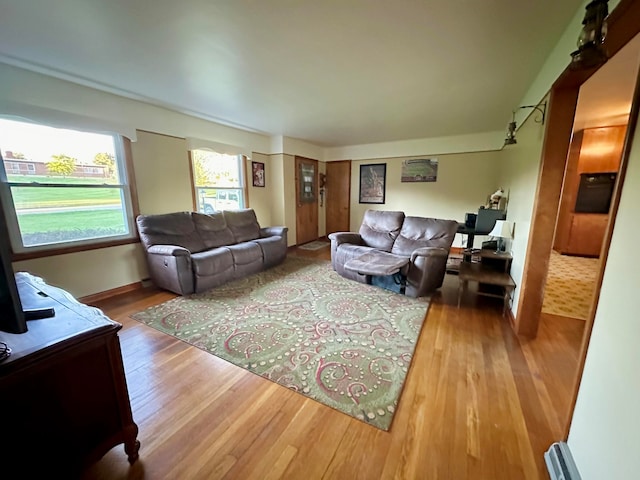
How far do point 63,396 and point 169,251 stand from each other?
2.19 meters

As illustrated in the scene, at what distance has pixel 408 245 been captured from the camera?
142 inches

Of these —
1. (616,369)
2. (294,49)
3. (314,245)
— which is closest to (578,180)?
(314,245)

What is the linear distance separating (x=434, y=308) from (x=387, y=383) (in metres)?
1.40

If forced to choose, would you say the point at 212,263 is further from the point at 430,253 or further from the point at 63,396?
the point at 430,253

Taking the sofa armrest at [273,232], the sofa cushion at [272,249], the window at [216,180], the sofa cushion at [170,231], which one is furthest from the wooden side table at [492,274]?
the window at [216,180]

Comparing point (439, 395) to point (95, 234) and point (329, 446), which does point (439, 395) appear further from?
point (95, 234)

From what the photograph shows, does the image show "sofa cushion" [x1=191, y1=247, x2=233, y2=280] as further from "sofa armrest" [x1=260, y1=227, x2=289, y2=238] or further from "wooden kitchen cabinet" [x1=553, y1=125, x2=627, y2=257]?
"wooden kitchen cabinet" [x1=553, y1=125, x2=627, y2=257]

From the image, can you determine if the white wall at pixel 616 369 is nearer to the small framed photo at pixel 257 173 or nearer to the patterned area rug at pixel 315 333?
the patterned area rug at pixel 315 333

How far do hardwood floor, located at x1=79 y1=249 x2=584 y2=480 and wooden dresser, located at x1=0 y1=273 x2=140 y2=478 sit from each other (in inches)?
9.1

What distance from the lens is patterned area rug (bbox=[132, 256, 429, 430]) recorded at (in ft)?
5.41

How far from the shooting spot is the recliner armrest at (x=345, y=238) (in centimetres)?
384

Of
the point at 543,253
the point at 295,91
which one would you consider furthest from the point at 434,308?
the point at 295,91

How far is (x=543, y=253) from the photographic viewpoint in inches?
82.6

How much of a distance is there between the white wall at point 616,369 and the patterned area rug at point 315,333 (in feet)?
2.74
